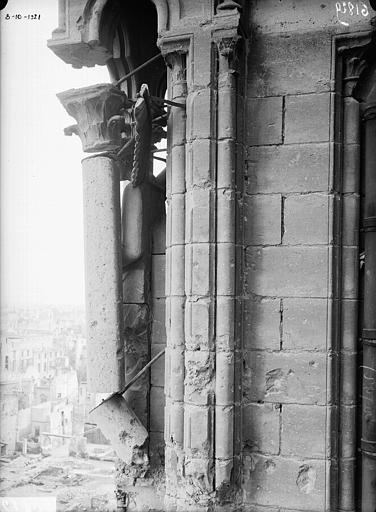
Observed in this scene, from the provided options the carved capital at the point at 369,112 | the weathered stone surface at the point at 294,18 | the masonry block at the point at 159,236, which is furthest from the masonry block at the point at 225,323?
the weathered stone surface at the point at 294,18

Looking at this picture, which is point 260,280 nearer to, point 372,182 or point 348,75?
point 372,182

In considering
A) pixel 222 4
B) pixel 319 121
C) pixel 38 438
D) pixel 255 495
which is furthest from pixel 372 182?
pixel 38 438

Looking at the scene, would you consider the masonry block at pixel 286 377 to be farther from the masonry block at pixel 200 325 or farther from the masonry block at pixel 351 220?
the masonry block at pixel 351 220

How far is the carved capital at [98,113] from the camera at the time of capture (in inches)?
135

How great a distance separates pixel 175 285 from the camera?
3396mm

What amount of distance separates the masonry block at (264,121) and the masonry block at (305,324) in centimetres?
101

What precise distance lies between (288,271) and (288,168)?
0.63 m

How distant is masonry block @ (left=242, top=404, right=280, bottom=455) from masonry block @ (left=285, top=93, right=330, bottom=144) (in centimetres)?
165

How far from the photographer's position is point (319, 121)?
331 centimetres

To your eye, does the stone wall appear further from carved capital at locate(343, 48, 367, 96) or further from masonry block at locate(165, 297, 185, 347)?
masonry block at locate(165, 297, 185, 347)

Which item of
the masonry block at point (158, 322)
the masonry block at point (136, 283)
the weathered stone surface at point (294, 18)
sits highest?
the weathered stone surface at point (294, 18)

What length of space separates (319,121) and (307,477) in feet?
7.06

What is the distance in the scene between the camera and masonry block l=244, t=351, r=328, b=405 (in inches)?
129

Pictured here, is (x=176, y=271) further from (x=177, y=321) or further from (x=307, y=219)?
(x=307, y=219)
